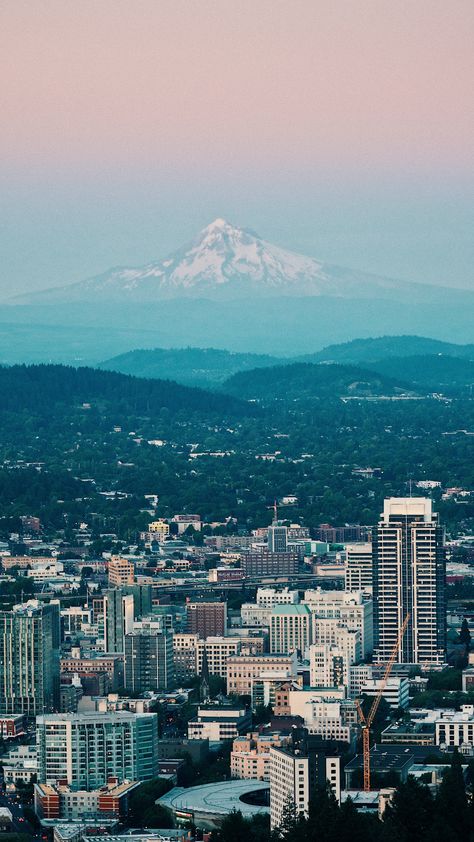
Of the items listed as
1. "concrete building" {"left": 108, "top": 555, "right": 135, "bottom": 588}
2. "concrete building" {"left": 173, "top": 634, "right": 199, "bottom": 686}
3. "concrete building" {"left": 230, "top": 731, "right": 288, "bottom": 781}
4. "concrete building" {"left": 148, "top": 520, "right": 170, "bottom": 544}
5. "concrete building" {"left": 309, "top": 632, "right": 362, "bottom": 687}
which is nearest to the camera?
"concrete building" {"left": 230, "top": 731, "right": 288, "bottom": 781}

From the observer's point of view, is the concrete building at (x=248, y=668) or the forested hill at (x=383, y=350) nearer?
the concrete building at (x=248, y=668)

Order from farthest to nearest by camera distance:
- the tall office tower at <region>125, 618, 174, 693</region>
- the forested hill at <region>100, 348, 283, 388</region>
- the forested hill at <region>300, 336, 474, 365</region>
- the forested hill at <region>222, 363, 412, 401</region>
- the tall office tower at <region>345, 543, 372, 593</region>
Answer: the forested hill at <region>300, 336, 474, 365</region>, the forested hill at <region>100, 348, 283, 388</region>, the forested hill at <region>222, 363, 412, 401</region>, the tall office tower at <region>345, 543, 372, 593</region>, the tall office tower at <region>125, 618, 174, 693</region>

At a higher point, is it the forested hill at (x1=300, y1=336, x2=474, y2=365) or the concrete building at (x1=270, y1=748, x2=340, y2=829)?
the forested hill at (x1=300, y1=336, x2=474, y2=365)

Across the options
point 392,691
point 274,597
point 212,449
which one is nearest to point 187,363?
point 212,449

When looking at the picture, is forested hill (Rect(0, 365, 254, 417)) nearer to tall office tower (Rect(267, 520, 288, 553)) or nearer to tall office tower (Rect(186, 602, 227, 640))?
tall office tower (Rect(267, 520, 288, 553))

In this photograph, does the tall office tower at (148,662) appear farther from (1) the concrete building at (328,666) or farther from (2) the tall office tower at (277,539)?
(2) the tall office tower at (277,539)

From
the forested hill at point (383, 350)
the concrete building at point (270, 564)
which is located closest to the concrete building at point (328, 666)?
the concrete building at point (270, 564)

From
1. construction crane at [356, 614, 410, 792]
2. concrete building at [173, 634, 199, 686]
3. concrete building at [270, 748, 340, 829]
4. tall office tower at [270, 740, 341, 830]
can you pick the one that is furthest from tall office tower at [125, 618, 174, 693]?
concrete building at [270, 748, 340, 829]

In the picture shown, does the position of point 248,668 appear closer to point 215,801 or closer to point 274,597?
point 274,597
